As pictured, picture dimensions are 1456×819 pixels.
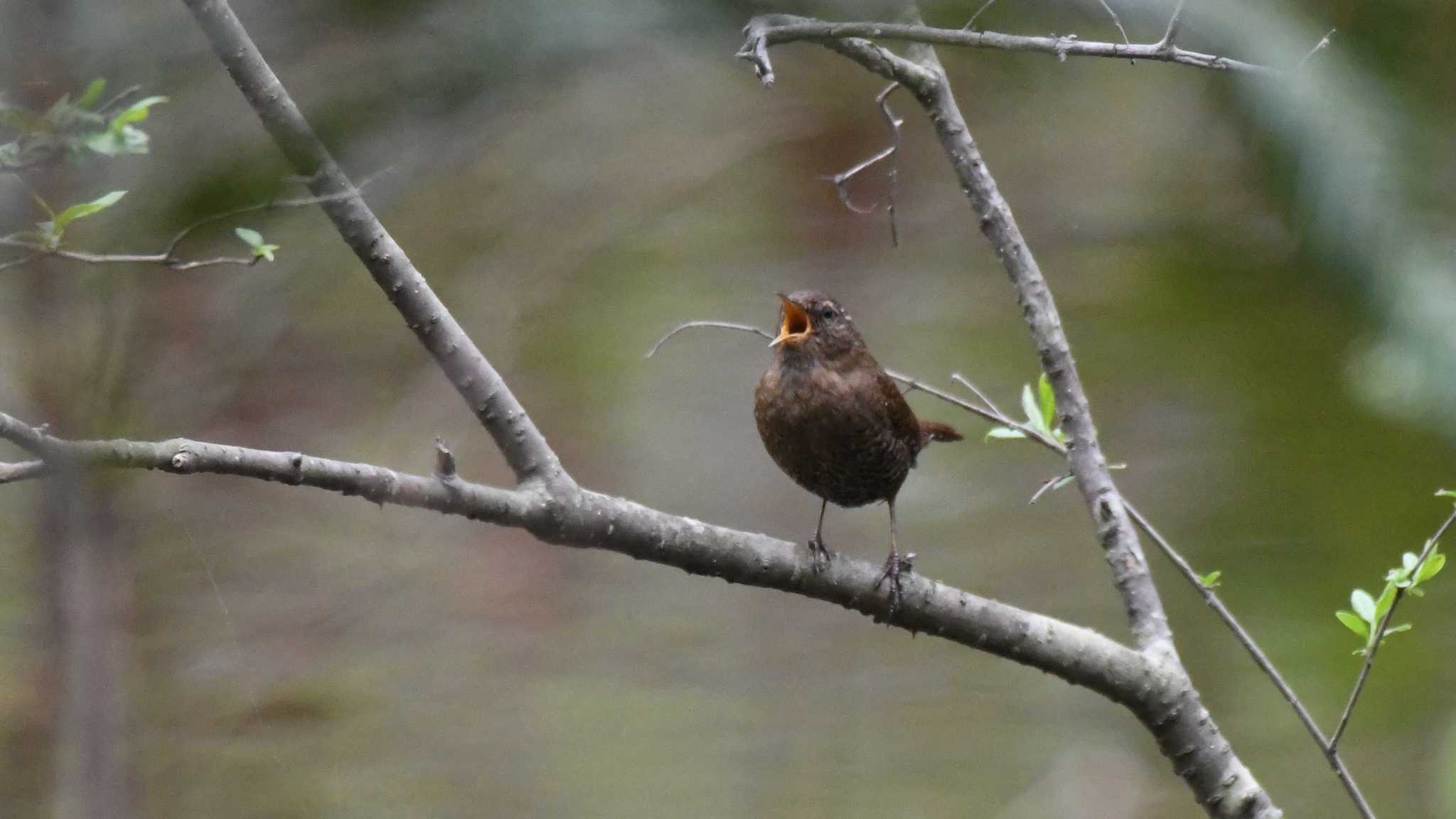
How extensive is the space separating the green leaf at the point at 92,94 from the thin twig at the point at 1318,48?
38cm

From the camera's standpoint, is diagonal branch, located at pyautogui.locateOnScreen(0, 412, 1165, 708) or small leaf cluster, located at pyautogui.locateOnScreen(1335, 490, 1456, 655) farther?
small leaf cluster, located at pyautogui.locateOnScreen(1335, 490, 1456, 655)

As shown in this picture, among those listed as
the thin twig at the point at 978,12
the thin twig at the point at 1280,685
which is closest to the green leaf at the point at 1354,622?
the thin twig at the point at 1280,685

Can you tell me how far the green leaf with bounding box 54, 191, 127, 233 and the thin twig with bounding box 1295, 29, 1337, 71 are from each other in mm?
463

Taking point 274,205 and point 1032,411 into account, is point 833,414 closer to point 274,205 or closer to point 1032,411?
point 1032,411

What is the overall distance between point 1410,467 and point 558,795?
3.29 m

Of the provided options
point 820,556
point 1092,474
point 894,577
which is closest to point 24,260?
point 820,556

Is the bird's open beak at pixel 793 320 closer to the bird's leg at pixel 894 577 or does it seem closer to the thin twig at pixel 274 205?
the bird's leg at pixel 894 577

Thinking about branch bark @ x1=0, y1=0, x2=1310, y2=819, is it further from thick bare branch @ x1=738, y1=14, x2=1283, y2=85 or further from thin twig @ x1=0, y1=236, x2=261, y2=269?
thick bare branch @ x1=738, y1=14, x2=1283, y2=85

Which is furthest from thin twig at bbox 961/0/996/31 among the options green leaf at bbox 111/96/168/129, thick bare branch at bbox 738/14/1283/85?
green leaf at bbox 111/96/168/129

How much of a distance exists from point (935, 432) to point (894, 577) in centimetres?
85

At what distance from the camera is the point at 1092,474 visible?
2.32 meters

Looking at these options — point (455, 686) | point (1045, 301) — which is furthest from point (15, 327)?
point (455, 686)

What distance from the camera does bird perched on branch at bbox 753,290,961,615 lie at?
2.69 meters

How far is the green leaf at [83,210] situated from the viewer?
58 centimetres
